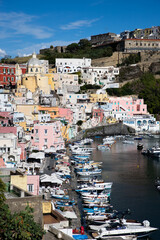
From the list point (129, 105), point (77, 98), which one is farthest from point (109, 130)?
point (129, 105)

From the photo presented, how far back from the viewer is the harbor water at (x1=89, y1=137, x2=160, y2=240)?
61.0ft

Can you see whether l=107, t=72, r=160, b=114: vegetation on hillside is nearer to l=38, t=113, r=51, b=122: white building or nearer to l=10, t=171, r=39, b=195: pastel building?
l=38, t=113, r=51, b=122: white building

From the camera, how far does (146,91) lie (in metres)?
57.3

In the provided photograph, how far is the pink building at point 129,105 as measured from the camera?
175ft

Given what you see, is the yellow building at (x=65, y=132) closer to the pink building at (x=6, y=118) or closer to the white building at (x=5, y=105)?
the white building at (x=5, y=105)

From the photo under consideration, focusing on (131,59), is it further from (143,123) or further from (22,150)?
(22,150)

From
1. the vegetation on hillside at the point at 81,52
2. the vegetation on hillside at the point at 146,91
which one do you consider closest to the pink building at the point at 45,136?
the vegetation on hillside at the point at 146,91

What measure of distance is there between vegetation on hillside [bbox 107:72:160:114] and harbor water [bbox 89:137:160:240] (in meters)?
16.8

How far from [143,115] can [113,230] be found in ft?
129

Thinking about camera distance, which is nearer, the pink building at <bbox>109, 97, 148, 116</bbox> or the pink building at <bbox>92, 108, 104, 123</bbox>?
the pink building at <bbox>92, 108, 104, 123</bbox>

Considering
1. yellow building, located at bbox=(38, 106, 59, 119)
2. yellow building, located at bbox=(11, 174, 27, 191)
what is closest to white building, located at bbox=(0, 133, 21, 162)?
yellow building, located at bbox=(11, 174, 27, 191)

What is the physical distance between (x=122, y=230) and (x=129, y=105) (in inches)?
1580

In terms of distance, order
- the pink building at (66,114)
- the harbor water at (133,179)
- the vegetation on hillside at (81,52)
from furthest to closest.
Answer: the vegetation on hillside at (81,52), the pink building at (66,114), the harbor water at (133,179)

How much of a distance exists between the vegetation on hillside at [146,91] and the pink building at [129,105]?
6.22 feet
